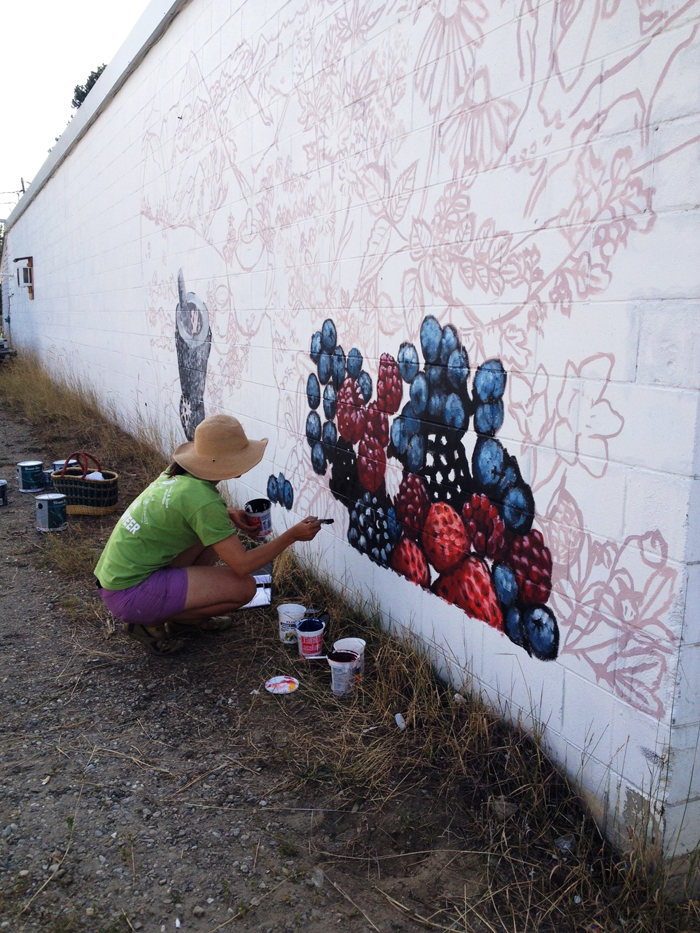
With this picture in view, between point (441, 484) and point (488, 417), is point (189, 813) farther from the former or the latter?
point (488, 417)

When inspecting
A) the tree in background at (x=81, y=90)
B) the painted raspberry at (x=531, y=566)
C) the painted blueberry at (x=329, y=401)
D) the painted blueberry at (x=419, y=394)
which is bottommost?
the painted raspberry at (x=531, y=566)

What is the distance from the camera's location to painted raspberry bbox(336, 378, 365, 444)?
388 centimetres

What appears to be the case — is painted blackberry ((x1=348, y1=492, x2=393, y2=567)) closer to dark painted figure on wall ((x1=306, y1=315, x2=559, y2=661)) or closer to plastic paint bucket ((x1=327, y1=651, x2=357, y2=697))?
dark painted figure on wall ((x1=306, y1=315, x2=559, y2=661))

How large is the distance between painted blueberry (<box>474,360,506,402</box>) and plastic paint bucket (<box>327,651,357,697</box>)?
4.20 feet

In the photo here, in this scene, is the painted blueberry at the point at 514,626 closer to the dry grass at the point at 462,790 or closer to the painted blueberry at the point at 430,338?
the dry grass at the point at 462,790

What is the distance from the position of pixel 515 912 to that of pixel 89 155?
438 inches

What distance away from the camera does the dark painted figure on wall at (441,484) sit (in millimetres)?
2791

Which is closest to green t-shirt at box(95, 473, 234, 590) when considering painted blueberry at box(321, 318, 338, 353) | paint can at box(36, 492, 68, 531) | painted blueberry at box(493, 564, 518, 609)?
painted blueberry at box(321, 318, 338, 353)

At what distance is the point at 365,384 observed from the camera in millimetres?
3807

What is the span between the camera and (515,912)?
2.22 meters

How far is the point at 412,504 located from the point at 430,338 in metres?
0.75

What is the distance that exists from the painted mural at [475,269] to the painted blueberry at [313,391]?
0.02 m

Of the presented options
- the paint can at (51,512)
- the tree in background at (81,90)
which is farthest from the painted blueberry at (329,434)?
the tree in background at (81,90)

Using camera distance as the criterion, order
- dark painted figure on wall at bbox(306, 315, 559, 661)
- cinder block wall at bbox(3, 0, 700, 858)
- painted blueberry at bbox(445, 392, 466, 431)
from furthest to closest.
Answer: painted blueberry at bbox(445, 392, 466, 431) < dark painted figure on wall at bbox(306, 315, 559, 661) < cinder block wall at bbox(3, 0, 700, 858)
